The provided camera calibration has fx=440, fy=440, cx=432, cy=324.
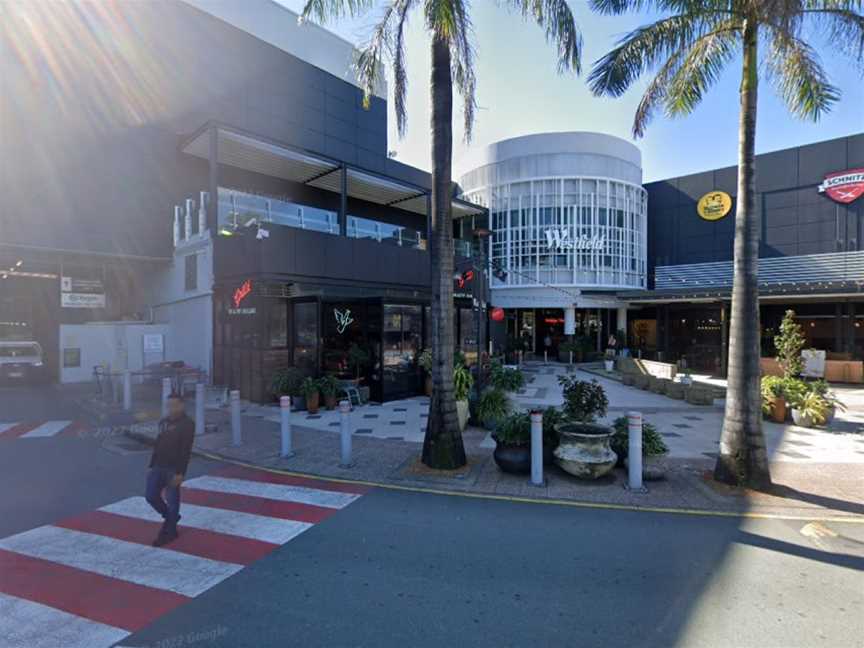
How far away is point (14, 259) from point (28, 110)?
19.5 feet

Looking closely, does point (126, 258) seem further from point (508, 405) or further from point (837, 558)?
point (837, 558)

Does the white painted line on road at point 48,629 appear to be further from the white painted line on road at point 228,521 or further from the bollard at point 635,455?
the bollard at point 635,455

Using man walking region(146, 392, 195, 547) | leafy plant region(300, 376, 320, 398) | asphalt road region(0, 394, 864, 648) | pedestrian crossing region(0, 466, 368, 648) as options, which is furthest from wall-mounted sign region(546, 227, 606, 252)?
man walking region(146, 392, 195, 547)

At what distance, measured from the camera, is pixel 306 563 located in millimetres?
4406

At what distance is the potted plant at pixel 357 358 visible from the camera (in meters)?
13.4

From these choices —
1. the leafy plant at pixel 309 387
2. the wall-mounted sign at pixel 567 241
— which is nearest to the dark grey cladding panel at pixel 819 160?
the wall-mounted sign at pixel 567 241

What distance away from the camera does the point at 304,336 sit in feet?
44.3

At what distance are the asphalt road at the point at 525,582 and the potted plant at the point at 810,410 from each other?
601cm

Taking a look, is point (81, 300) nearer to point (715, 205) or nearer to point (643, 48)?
point (643, 48)

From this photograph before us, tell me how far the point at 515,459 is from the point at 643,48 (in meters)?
7.08

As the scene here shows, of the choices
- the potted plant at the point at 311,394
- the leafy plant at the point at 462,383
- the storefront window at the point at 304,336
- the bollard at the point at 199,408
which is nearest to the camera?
the bollard at the point at 199,408

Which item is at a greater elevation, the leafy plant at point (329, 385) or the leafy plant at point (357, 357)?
the leafy plant at point (357, 357)

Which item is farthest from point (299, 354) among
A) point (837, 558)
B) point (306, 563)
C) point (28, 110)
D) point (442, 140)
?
point (28, 110)

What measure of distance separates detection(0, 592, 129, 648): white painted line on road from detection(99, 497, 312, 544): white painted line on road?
1555 mm
